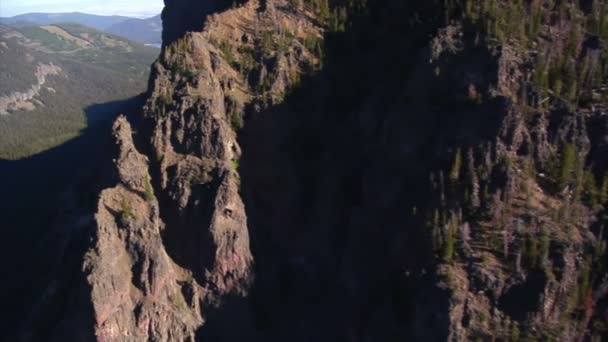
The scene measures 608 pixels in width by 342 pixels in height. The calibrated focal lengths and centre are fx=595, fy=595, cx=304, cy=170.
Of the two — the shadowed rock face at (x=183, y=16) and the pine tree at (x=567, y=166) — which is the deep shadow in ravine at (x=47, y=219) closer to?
the shadowed rock face at (x=183, y=16)

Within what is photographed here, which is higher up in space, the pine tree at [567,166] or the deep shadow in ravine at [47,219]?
the pine tree at [567,166]

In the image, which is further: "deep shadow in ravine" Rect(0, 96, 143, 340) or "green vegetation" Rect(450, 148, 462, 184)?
"deep shadow in ravine" Rect(0, 96, 143, 340)

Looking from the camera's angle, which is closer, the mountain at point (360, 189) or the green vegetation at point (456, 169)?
the mountain at point (360, 189)

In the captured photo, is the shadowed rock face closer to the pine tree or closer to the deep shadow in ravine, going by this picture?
the deep shadow in ravine

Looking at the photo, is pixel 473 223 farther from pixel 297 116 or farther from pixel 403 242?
pixel 297 116

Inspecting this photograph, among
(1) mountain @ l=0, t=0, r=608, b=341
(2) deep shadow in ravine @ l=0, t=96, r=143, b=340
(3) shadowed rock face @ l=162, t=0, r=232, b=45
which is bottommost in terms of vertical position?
(2) deep shadow in ravine @ l=0, t=96, r=143, b=340

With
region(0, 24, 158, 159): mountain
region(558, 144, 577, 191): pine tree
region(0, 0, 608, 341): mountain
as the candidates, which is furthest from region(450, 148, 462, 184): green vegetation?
region(0, 24, 158, 159): mountain

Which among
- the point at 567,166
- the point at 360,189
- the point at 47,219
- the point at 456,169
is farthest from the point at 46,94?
the point at 567,166

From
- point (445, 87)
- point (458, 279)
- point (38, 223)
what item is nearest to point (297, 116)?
point (445, 87)

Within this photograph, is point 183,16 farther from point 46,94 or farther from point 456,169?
point 46,94

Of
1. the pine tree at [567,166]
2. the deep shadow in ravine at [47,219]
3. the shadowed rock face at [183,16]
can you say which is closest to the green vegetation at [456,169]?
the pine tree at [567,166]
